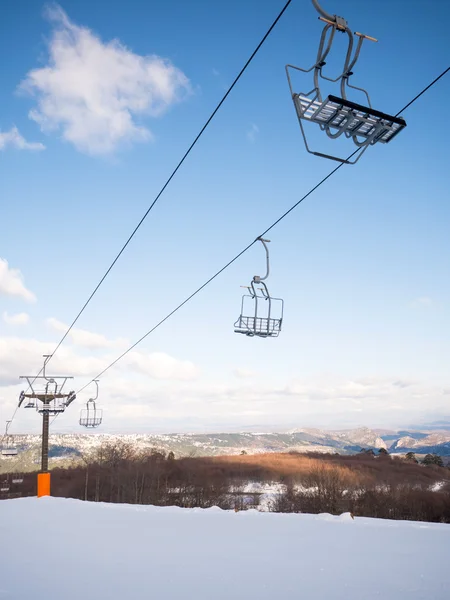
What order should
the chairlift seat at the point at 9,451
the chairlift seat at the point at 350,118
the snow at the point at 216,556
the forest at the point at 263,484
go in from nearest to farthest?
the chairlift seat at the point at 350,118
the snow at the point at 216,556
the chairlift seat at the point at 9,451
the forest at the point at 263,484

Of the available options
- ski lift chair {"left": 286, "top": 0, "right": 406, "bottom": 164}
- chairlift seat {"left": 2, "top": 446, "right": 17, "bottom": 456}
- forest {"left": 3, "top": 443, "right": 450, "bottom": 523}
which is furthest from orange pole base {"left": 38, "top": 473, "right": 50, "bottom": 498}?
forest {"left": 3, "top": 443, "right": 450, "bottom": 523}

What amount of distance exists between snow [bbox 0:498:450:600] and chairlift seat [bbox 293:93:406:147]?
630 cm

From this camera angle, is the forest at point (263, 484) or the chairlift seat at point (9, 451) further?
the forest at point (263, 484)

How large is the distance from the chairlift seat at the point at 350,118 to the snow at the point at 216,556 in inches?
248

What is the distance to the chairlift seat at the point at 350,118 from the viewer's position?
4168mm

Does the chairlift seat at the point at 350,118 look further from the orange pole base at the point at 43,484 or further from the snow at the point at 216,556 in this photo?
the orange pole base at the point at 43,484

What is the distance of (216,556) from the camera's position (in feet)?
31.3

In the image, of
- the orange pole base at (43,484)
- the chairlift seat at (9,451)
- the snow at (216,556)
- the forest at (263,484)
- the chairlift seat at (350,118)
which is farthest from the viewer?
the forest at (263,484)

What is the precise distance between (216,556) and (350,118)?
27.5 feet

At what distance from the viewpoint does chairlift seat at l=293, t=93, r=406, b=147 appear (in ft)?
13.7

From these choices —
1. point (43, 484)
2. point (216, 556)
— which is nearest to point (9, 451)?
point (43, 484)

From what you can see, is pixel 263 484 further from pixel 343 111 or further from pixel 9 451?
pixel 343 111

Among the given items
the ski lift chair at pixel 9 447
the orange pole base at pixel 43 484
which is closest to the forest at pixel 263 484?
the ski lift chair at pixel 9 447

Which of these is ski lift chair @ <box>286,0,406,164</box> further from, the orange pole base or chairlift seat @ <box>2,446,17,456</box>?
chairlift seat @ <box>2,446,17,456</box>
